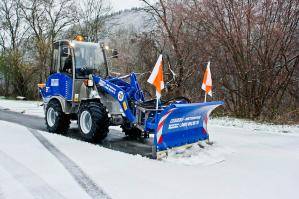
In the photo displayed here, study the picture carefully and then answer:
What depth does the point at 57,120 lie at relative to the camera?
30.6ft

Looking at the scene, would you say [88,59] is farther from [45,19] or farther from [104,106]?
[45,19]

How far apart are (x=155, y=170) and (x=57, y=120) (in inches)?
174

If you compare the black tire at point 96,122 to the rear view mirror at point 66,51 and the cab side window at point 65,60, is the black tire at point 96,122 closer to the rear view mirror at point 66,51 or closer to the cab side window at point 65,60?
the cab side window at point 65,60

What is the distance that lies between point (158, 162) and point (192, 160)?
650mm

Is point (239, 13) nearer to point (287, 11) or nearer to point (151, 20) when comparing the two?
point (287, 11)

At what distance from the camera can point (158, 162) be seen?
6266mm

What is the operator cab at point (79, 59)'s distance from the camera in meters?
8.87

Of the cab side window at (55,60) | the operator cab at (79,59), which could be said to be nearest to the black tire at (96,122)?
the operator cab at (79,59)

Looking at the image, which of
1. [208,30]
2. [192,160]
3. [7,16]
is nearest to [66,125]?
[192,160]

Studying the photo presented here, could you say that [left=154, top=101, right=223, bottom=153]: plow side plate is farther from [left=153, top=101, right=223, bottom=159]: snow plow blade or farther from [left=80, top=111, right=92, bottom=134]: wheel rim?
[left=80, top=111, right=92, bottom=134]: wheel rim

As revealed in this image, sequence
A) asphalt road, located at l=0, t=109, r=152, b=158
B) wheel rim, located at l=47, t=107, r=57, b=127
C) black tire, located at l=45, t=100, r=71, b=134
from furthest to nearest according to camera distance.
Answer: wheel rim, located at l=47, t=107, r=57, b=127, black tire, located at l=45, t=100, r=71, b=134, asphalt road, located at l=0, t=109, r=152, b=158

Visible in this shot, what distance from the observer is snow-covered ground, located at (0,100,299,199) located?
4664 mm

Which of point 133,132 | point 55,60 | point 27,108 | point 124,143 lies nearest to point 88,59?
point 55,60

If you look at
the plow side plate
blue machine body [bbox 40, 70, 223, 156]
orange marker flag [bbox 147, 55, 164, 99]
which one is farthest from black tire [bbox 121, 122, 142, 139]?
orange marker flag [bbox 147, 55, 164, 99]
